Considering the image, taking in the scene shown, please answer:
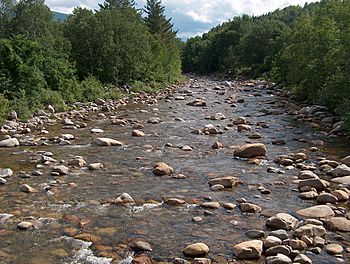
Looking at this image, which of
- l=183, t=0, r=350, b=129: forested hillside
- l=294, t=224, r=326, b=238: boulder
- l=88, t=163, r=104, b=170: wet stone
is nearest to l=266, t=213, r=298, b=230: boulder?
l=294, t=224, r=326, b=238: boulder

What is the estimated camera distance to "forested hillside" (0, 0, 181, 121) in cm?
2603

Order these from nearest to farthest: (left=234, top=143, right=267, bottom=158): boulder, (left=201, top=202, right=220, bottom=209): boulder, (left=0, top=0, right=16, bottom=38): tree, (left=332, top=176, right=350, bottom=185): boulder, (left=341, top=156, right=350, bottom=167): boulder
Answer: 1. (left=201, top=202, right=220, bottom=209): boulder
2. (left=332, top=176, right=350, bottom=185): boulder
3. (left=341, top=156, right=350, bottom=167): boulder
4. (left=234, top=143, right=267, bottom=158): boulder
5. (left=0, top=0, right=16, bottom=38): tree

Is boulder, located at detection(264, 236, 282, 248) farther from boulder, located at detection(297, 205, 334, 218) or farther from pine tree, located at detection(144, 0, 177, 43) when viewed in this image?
pine tree, located at detection(144, 0, 177, 43)

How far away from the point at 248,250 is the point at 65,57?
99.2ft

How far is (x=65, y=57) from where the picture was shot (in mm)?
35531

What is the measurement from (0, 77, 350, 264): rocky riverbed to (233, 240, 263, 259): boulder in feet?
0.08

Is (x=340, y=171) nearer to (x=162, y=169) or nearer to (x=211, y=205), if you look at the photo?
(x=211, y=205)

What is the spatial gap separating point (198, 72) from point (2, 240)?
107866 millimetres

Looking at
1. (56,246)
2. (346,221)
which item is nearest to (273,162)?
(346,221)

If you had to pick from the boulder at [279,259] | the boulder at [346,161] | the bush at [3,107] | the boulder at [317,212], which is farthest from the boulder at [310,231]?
the bush at [3,107]

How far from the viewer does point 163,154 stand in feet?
56.4

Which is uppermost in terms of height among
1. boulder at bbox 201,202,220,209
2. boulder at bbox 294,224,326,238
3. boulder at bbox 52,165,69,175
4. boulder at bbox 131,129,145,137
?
boulder at bbox 294,224,326,238

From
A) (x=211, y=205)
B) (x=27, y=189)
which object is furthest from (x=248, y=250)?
(x=27, y=189)

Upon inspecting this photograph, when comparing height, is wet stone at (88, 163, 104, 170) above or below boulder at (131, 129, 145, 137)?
below
